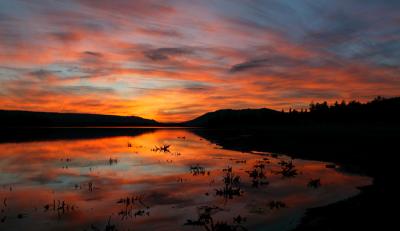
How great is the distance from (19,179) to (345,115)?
116838 millimetres

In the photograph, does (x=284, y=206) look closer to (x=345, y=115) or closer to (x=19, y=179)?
(x=19, y=179)

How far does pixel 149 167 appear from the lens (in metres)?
30.9

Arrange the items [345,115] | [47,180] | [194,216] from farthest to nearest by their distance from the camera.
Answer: [345,115] → [47,180] → [194,216]

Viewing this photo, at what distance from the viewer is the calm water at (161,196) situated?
552 inches

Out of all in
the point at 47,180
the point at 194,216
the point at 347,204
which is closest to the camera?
the point at 194,216

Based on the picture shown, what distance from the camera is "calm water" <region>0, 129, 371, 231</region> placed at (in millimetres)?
14023

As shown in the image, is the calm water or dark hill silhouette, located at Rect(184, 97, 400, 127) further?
dark hill silhouette, located at Rect(184, 97, 400, 127)

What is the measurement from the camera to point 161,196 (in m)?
18.8

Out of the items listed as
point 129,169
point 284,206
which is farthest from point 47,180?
point 284,206

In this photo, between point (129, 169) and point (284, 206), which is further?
point (129, 169)

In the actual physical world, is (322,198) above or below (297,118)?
below

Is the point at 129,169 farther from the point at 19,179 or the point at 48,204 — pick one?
the point at 48,204

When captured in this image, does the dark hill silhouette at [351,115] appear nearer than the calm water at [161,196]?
No

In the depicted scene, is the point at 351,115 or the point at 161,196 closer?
the point at 161,196
